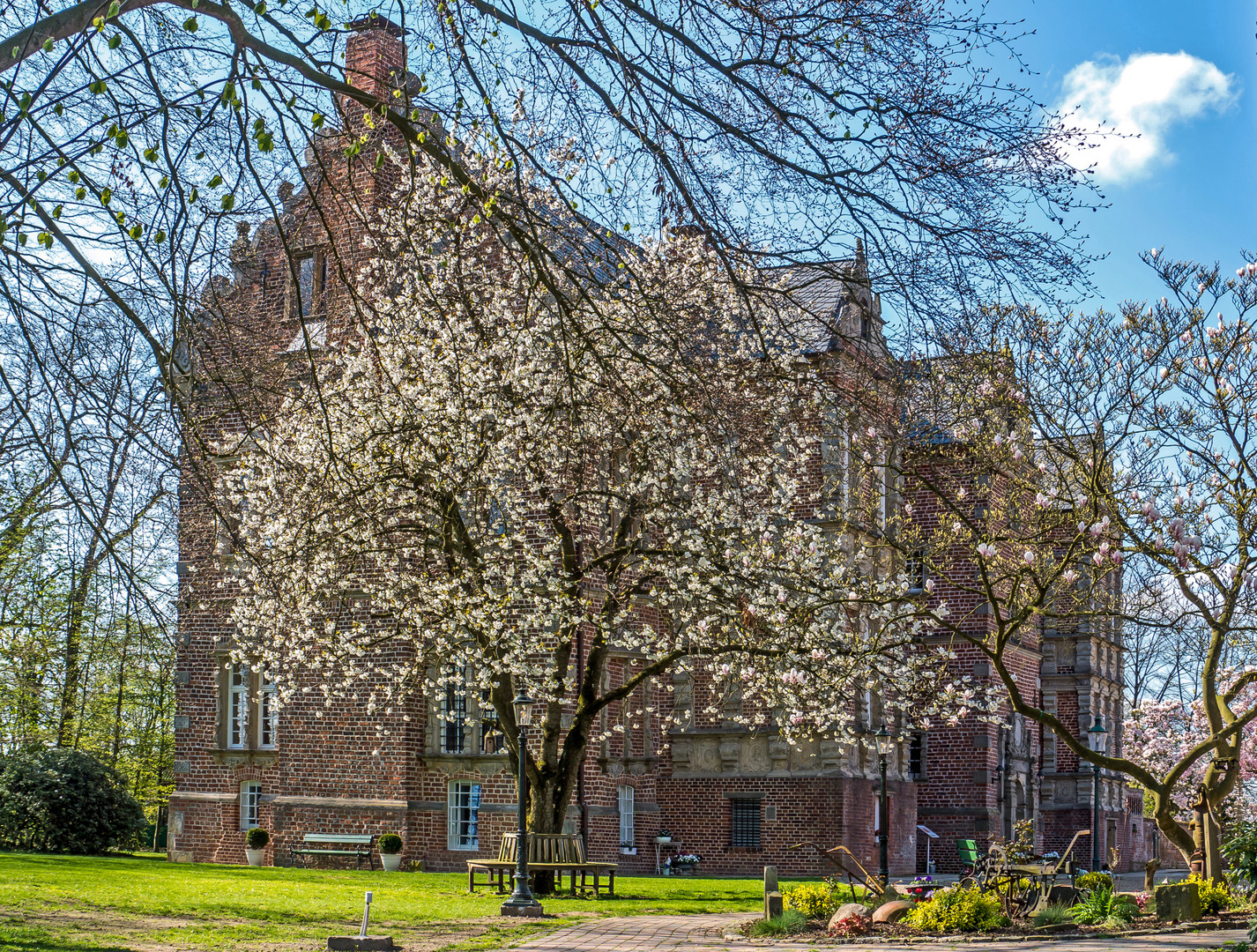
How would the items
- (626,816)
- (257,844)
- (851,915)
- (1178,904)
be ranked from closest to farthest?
(851,915) < (1178,904) < (257,844) < (626,816)

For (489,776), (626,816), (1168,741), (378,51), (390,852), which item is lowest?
(390,852)

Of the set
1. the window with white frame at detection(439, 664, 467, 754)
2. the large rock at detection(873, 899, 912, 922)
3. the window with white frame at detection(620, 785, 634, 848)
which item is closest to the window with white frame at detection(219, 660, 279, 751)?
the window with white frame at detection(439, 664, 467, 754)

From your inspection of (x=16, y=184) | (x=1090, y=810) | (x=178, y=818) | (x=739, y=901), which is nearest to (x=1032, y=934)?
(x=739, y=901)

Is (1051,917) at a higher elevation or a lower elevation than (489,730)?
lower

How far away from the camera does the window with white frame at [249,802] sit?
2739 cm

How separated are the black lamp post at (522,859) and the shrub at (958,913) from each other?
4.36m

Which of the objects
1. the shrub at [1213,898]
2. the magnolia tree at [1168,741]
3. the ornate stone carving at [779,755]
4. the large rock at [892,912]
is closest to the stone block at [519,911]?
the large rock at [892,912]

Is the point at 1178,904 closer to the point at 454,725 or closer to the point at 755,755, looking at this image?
the point at 755,755

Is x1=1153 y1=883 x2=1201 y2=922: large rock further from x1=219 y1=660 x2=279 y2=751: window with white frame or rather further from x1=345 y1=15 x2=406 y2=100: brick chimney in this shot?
x1=219 y1=660 x2=279 y2=751: window with white frame

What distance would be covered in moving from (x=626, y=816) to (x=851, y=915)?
534 inches

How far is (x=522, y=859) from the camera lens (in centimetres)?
1611

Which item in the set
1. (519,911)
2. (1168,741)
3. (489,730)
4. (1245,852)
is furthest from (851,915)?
(1168,741)

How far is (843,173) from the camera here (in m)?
8.11

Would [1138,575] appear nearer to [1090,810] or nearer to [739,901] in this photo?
[739,901]
